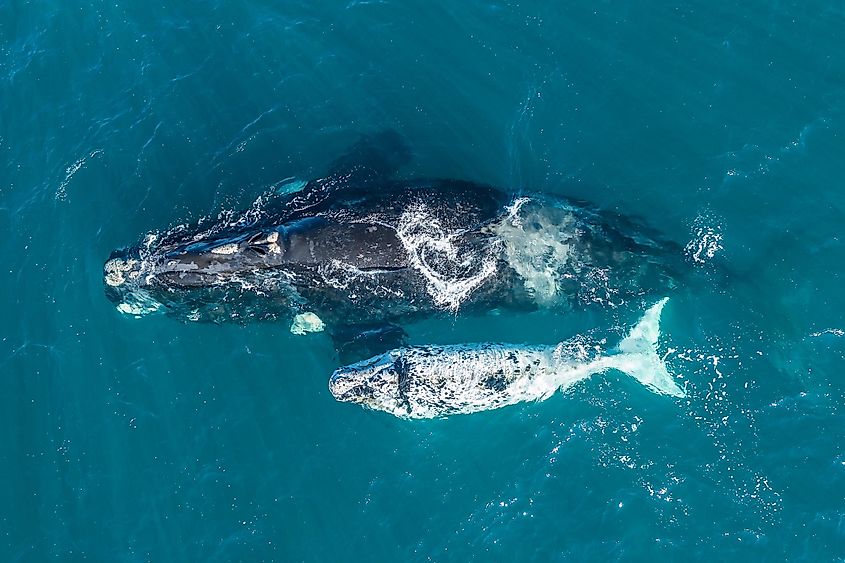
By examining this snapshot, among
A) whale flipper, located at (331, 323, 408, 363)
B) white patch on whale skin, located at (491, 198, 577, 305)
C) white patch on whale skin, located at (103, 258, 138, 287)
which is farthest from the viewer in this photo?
white patch on whale skin, located at (103, 258, 138, 287)

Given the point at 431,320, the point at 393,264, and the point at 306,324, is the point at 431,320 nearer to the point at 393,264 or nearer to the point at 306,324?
the point at 393,264

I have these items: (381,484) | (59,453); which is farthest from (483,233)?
(59,453)

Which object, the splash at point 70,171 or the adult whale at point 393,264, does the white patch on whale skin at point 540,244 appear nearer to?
the adult whale at point 393,264

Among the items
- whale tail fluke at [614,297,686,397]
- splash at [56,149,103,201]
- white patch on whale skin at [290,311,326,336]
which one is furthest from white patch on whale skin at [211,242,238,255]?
whale tail fluke at [614,297,686,397]

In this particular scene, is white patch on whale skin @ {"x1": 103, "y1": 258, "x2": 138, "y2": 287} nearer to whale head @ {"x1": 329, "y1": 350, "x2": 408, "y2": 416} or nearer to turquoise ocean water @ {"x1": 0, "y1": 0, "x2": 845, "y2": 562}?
turquoise ocean water @ {"x1": 0, "y1": 0, "x2": 845, "y2": 562}

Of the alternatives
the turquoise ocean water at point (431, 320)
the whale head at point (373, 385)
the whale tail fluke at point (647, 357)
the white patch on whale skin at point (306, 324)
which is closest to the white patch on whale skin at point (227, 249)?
the turquoise ocean water at point (431, 320)

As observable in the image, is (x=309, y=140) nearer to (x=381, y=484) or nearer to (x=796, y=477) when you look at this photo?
(x=381, y=484)
